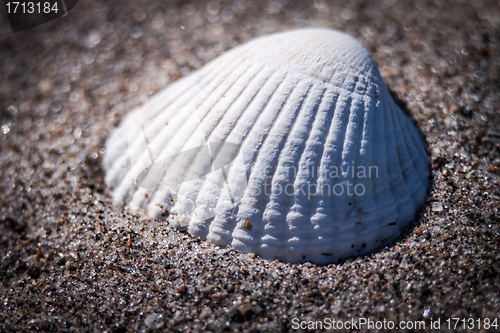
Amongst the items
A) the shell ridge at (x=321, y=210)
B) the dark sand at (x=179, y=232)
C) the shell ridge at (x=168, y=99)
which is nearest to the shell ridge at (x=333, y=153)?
the shell ridge at (x=321, y=210)

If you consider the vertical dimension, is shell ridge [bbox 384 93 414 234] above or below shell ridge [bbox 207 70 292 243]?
below

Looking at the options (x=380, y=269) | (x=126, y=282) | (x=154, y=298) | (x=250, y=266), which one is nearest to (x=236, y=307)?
(x=250, y=266)

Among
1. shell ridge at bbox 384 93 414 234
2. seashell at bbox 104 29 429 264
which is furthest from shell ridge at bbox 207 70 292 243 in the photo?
shell ridge at bbox 384 93 414 234

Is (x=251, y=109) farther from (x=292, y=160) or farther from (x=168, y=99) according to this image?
(x=168, y=99)

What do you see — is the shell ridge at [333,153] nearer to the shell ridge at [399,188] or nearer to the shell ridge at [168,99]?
the shell ridge at [399,188]

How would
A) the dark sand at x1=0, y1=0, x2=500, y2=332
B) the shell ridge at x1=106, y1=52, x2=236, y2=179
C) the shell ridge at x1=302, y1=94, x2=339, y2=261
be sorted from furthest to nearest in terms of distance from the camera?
the shell ridge at x1=106, y1=52, x2=236, y2=179 < the shell ridge at x1=302, y1=94, x2=339, y2=261 < the dark sand at x1=0, y1=0, x2=500, y2=332

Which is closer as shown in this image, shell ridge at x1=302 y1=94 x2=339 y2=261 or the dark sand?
the dark sand

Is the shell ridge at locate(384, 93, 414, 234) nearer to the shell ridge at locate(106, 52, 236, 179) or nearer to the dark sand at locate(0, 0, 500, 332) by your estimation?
the dark sand at locate(0, 0, 500, 332)
